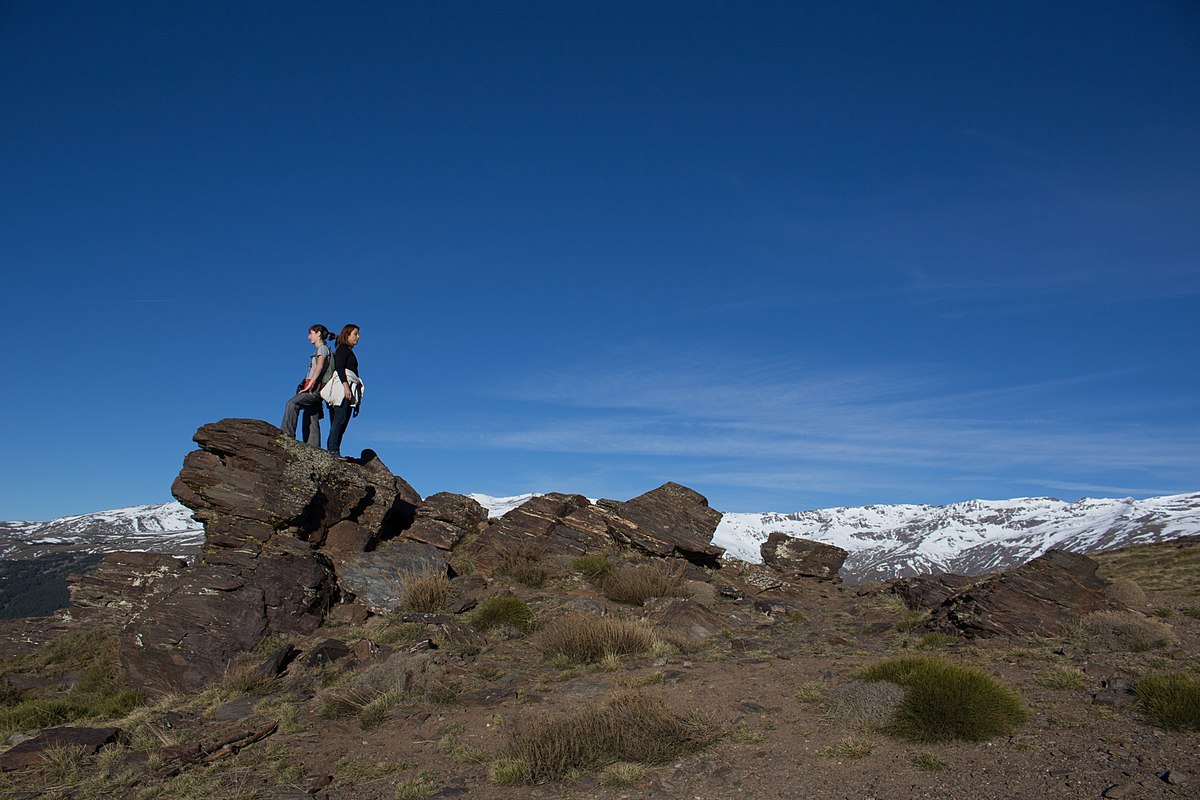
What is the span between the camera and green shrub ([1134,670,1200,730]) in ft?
23.9

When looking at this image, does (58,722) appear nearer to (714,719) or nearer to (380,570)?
(380,570)

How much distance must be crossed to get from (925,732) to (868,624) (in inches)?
330

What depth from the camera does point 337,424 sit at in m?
18.9

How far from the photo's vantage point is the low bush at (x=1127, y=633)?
1117 cm

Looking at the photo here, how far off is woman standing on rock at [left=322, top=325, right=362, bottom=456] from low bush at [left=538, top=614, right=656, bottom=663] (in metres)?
9.46

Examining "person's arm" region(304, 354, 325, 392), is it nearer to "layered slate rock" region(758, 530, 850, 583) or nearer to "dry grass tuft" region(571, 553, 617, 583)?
"dry grass tuft" region(571, 553, 617, 583)

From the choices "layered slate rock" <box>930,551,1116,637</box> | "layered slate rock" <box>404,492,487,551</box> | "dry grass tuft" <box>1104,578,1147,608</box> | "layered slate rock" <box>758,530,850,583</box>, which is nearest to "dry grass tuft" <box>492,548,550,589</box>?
"layered slate rock" <box>404,492,487,551</box>

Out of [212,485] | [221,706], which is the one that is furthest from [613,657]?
[212,485]

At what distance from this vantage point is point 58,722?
12.0 metres

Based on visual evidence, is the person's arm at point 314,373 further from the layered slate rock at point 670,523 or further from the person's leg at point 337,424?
the layered slate rock at point 670,523

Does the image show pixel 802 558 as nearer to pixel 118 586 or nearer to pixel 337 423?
pixel 337 423

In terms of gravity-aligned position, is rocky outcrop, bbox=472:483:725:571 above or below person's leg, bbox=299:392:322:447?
below

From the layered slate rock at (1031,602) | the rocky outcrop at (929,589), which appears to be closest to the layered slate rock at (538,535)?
the rocky outcrop at (929,589)

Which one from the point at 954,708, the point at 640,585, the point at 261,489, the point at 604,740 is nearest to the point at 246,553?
the point at 261,489
